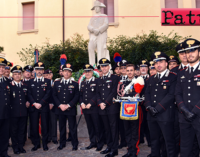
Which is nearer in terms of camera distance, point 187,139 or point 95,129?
point 187,139

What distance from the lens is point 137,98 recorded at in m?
4.40

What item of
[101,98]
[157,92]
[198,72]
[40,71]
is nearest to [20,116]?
[40,71]

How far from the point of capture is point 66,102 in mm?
5504

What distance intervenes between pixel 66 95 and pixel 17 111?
122 centimetres

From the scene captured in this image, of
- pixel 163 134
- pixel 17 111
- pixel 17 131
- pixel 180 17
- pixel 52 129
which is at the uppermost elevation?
pixel 180 17

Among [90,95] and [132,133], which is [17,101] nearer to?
[90,95]

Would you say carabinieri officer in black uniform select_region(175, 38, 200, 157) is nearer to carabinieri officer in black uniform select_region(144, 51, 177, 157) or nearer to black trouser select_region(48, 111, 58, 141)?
carabinieri officer in black uniform select_region(144, 51, 177, 157)

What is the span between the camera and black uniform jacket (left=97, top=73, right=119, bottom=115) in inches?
191

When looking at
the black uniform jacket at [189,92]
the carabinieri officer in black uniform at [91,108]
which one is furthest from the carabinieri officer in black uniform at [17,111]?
the black uniform jacket at [189,92]

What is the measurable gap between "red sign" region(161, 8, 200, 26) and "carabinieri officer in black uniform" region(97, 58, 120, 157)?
95.9 inches

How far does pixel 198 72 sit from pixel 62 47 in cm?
1046

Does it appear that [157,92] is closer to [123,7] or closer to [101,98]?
[101,98]

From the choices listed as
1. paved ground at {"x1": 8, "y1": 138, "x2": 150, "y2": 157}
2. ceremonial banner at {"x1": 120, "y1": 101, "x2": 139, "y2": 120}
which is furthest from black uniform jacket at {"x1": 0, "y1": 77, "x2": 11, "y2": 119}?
ceremonial banner at {"x1": 120, "y1": 101, "x2": 139, "y2": 120}

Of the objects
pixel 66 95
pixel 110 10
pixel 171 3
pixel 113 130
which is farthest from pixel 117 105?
pixel 171 3
